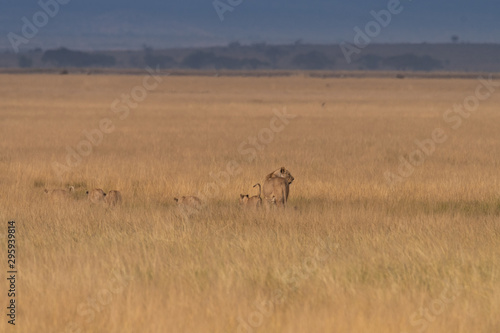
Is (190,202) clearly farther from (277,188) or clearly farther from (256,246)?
(256,246)

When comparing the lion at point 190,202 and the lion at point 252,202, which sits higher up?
the lion at point 190,202

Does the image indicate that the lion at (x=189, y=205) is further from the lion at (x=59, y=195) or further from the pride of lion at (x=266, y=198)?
the lion at (x=59, y=195)

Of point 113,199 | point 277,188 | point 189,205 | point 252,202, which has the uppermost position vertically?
point 113,199

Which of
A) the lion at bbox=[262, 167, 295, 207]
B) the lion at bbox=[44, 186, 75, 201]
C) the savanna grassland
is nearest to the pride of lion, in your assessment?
the lion at bbox=[262, 167, 295, 207]

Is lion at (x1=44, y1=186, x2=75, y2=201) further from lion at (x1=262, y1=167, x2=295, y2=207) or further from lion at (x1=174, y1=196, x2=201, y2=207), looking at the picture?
lion at (x1=262, y1=167, x2=295, y2=207)

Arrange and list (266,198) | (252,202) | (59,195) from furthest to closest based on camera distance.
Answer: (59,195), (266,198), (252,202)

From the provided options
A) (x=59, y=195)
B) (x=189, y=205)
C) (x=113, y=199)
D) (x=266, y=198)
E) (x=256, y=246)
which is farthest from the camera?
(x=59, y=195)

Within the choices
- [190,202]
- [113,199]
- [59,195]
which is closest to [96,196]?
[113,199]

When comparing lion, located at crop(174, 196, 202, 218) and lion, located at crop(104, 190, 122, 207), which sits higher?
lion, located at crop(104, 190, 122, 207)

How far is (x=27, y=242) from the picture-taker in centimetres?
978

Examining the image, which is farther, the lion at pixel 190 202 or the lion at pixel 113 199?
the lion at pixel 113 199

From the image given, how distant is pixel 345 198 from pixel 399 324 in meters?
8.71

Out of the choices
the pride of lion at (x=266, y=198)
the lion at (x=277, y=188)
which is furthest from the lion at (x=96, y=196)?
the lion at (x=277, y=188)

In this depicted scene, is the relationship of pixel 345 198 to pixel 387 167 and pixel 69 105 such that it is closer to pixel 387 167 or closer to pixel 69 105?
pixel 387 167
